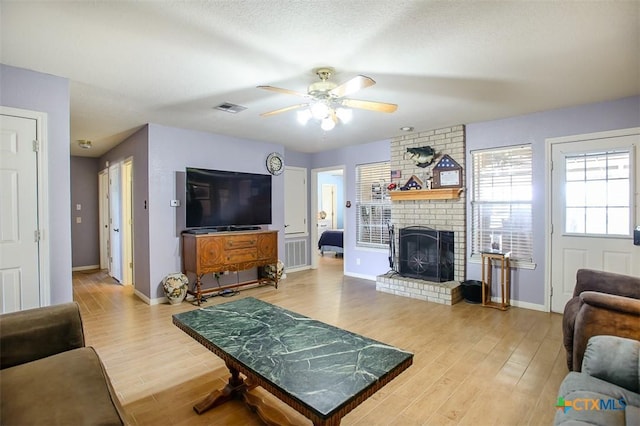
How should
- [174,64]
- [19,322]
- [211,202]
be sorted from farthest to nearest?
[211,202]
[174,64]
[19,322]

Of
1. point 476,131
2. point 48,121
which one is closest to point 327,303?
point 476,131

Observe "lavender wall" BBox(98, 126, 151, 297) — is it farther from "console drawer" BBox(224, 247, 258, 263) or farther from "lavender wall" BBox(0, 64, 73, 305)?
"lavender wall" BBox(0, 64, 73, 305)

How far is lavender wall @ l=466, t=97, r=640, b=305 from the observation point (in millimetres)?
3520

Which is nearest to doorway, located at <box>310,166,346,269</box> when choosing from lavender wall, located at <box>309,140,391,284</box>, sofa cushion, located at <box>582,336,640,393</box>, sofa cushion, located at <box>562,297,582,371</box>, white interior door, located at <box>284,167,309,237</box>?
white interior door, located at <box>284,167,309,237</box>

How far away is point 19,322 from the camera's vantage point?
168cm

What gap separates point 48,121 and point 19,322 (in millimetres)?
1800

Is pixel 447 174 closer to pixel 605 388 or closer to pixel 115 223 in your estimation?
pixel 605 388

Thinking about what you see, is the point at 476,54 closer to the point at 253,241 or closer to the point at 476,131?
the point at 476,131

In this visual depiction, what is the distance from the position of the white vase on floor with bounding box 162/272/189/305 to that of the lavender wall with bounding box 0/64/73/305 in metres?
1.49

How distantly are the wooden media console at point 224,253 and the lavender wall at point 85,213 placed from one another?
148 inches

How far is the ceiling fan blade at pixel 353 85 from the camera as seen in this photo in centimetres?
220

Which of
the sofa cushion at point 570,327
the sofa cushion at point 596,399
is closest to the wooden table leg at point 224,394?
the sofa cushion at point 596,399

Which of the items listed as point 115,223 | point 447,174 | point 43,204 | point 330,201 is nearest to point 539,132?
point 447,174

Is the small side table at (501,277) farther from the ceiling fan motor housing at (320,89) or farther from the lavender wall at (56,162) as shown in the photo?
the lavender wall at (56,162)
